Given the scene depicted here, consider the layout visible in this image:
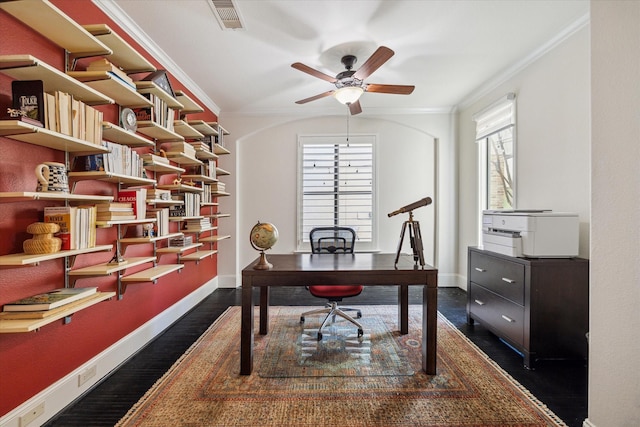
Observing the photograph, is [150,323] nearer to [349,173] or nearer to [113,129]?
[113,129]

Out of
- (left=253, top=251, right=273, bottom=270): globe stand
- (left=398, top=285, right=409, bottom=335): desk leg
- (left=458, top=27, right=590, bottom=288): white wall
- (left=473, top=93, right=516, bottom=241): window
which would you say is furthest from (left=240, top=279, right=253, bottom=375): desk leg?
(left=473, top=93, right=516, bottom=241): window

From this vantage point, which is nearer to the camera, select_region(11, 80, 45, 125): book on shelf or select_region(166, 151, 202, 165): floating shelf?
select_region(11, 80, 45, 125): book on shelf

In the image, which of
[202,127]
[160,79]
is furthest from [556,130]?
[202,127]

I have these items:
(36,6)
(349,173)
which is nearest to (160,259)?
(36,6)

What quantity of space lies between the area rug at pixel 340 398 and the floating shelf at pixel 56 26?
2171 millimetres

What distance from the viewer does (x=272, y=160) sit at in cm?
444

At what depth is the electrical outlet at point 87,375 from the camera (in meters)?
1.79

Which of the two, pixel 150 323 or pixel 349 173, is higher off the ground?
pixel 349 173

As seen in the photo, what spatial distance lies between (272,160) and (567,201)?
3.57 meters

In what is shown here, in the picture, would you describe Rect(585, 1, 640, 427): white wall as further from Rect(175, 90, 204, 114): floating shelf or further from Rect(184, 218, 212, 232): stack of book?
Rect(184, 218, 212, 232): stack of book

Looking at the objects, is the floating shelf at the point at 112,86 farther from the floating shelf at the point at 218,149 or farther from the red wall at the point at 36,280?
the floating shelf at the point at 218,149

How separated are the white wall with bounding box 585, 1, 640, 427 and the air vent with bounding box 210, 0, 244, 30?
85.4 inches

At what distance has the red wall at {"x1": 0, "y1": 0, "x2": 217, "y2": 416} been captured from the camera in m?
1.41

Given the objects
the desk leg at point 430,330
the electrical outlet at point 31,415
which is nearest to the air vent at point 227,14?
the desk leg at point 430,330
